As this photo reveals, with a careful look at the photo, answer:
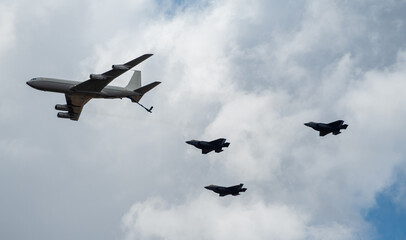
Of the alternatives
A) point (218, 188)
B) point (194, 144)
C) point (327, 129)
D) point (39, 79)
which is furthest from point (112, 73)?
point (327, 129)

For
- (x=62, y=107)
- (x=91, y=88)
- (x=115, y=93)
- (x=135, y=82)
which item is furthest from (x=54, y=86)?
(x=135, y=82)

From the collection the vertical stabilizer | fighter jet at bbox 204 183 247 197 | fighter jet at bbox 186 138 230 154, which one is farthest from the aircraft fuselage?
fighter jet at bbox 204 183 247 197

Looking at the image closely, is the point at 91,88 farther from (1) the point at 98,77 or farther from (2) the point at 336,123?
(2) the point at 336,123

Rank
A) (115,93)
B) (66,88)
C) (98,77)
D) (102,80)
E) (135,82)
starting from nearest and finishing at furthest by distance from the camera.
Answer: (98,77) < (102,80) < (66,88) < (115,93) < (135,82)

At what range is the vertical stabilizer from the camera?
13562 centimetres

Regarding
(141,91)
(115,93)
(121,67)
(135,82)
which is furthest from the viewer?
(135,82)

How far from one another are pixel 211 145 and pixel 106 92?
25.4 meters

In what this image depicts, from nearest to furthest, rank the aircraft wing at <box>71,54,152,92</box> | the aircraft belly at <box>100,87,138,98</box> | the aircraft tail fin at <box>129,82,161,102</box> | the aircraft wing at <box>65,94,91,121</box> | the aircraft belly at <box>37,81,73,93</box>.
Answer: the aircraft wing at <box>71,54,152,92</box>, the aircraft belly at <box>37,81,73,93</box>, the aircraft tail fin at <box>129,82,161,102</box>, the aircraft belly at <box>100,87,138,98</box>, the aircraft wing at <box>65,94,91,121</box>

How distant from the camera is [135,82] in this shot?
136750 mm

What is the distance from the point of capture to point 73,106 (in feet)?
452

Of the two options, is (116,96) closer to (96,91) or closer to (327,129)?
(96,91)

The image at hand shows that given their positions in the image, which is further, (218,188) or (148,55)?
(218,188)

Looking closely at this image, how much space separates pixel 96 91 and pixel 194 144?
24.9 meters

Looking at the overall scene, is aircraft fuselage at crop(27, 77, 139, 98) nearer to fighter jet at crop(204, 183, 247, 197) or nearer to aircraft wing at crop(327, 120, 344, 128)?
fighter jet at crop(204, 183, 247, 197)
